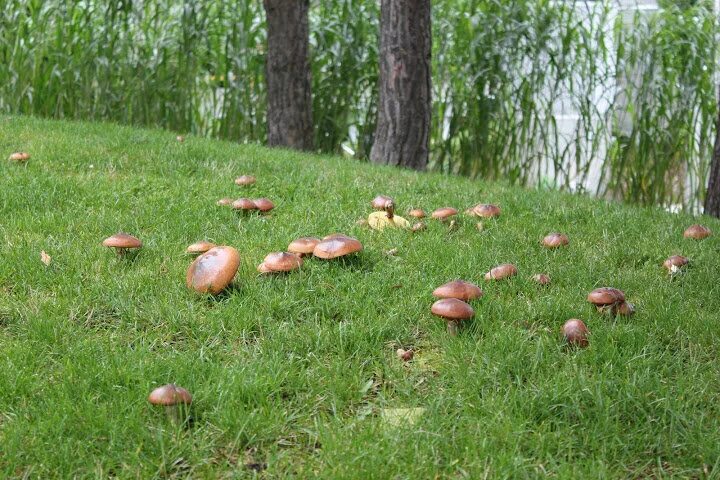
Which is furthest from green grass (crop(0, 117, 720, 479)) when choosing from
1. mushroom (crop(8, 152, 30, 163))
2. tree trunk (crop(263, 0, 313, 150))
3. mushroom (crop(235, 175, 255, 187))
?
tree trunk (crop(263, 0, 313, 150))

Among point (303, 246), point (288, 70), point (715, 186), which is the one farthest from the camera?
point (288, 70)

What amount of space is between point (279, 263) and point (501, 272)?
1.00 m

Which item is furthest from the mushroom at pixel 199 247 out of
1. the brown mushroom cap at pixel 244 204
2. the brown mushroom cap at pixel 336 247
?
the brown mushroom cap at pixel 244 204

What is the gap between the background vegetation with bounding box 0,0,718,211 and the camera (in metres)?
8.20

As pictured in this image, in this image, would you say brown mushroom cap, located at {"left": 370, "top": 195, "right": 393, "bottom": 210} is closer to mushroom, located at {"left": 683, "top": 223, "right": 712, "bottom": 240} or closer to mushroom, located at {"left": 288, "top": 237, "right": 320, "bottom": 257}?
mushroom, located at {"left": 288, "top": 237, "right": 320, "bottom": 257}

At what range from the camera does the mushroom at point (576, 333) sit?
10.0ft

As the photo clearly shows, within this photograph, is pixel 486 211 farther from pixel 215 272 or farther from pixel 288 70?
pixel 288 70

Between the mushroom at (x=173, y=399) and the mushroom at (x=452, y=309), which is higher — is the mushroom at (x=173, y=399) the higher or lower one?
the lower one

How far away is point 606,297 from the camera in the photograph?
3295 millimetres

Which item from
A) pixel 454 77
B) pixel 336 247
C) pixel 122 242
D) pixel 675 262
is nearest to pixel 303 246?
pixel 336 247

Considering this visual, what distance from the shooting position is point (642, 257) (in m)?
4.25

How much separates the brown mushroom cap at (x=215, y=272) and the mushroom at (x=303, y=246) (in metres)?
0.40

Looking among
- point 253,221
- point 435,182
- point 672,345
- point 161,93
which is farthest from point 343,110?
point 672,345

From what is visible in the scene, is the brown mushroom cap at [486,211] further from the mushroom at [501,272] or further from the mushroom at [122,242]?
the mushroom at [122,242]
